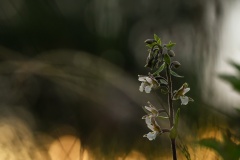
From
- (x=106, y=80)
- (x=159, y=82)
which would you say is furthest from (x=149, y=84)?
(x=106, y=80)

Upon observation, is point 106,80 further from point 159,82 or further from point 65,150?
point 159,82

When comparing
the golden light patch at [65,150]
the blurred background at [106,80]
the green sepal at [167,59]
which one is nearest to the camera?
the green sepal at [167,59]

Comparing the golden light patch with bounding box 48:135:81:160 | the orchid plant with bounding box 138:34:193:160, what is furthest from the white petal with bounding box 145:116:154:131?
the golden light patch with bounding box 48:135:81:160

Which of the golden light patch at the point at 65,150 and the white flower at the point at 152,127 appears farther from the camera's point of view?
the golden light patch at the point at 65,150

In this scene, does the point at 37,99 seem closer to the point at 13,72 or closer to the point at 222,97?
the point at 13,72

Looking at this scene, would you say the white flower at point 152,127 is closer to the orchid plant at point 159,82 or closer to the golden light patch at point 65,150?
the orchid plant at point 159,82

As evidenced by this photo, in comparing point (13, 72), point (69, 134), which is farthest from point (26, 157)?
point (13, 72)

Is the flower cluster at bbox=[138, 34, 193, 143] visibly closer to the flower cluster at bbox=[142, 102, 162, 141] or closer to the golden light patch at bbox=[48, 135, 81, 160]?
the flower cluster at bbox=[142, 102, 162, 141]

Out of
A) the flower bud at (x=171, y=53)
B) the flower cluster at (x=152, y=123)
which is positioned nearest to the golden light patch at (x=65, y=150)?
the flower cluster at (x=152, y=123)
